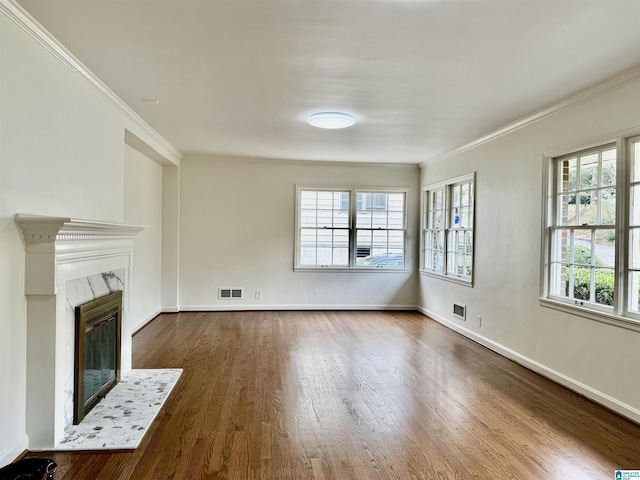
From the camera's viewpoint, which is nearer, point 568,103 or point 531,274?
point 568,103

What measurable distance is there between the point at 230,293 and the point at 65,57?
4499mm

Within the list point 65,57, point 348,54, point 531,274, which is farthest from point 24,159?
point 531,274

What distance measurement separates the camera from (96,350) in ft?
9.93

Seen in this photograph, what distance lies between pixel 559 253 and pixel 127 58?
4.05m

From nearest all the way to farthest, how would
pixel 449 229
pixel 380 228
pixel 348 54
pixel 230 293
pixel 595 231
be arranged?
pixel 348 54 < pixel 595 231 < pixel 449 229 < pixel 230 293 < pixel 380 228

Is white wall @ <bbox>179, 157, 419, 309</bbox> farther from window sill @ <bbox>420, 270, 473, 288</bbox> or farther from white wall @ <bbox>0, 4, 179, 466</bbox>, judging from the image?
white wall @ <bbox>0, 4, 179, 466</bbox>

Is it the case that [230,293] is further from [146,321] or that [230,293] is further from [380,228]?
[380,228]

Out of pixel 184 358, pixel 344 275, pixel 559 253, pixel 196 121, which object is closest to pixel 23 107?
pixel 196 121

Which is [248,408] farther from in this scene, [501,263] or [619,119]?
[619,119]

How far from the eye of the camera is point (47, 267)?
231cm

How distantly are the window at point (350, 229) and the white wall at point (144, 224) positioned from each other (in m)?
2.25

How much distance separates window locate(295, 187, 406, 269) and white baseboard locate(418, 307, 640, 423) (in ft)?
6.43

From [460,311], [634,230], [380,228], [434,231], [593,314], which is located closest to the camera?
[634,230]

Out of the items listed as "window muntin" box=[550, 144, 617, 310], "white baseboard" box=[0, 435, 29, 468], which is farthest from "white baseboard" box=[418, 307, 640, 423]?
"white baseboard" box=[0, 435, 29, 468]
